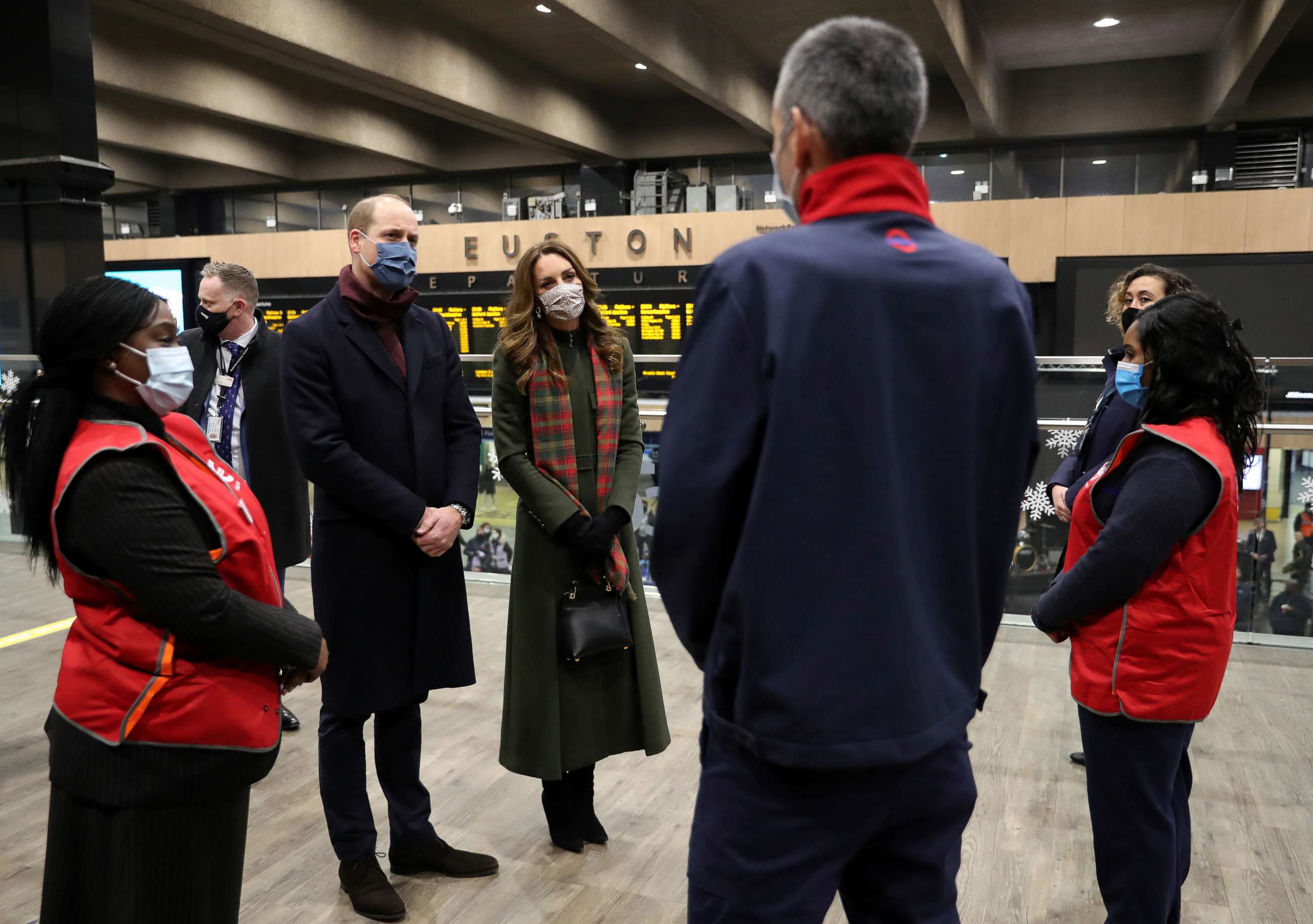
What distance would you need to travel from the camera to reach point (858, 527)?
1.01 m

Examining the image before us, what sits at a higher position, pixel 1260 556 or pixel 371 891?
pixel 1260 556

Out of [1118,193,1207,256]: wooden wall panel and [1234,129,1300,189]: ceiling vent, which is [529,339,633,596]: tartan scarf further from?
[1234,129,1300,189]: ceiling vent

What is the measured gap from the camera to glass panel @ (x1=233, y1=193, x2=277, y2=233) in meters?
13.9

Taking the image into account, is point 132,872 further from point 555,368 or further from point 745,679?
point 555,368

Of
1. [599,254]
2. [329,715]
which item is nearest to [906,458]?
[329,715]

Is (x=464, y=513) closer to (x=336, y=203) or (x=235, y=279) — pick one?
(x=235, y=279)

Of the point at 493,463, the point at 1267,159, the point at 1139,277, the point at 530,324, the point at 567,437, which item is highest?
the point at 1267,159

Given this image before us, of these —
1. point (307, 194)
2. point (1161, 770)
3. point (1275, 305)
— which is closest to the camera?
point (1161, 770)

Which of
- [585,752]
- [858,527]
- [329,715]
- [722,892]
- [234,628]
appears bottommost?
[585,752]

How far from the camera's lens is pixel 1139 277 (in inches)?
110

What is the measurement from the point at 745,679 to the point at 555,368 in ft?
4.98

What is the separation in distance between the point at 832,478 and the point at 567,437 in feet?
4.96

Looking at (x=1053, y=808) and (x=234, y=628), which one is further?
(x=1053, y=808)

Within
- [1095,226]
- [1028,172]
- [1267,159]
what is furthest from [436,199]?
[1267,159]
